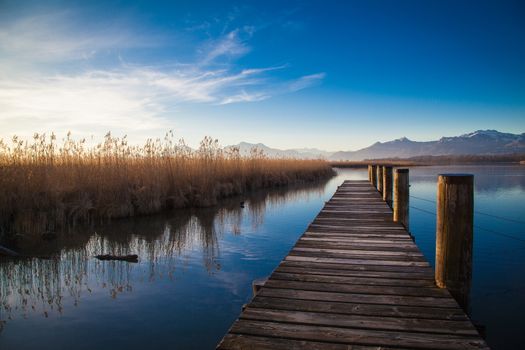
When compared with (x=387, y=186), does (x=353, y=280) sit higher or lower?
lower

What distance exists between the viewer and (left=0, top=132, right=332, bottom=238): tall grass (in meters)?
6.66

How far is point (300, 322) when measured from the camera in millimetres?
2098

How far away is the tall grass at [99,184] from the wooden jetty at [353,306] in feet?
18.4

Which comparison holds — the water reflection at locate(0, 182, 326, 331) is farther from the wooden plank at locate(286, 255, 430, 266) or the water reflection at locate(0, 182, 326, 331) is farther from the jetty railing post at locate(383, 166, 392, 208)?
the jetty railing post at locate(383, 166, 392, 208)

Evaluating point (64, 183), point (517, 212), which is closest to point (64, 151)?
point (64, 183)

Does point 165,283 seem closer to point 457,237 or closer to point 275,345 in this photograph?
point 275,345

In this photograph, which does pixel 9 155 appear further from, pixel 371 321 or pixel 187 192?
pixel 371 321

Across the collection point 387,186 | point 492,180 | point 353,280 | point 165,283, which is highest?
point 387,186

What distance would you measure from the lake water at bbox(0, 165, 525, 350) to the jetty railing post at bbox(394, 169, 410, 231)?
815 mm

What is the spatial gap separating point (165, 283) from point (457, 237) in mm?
3402

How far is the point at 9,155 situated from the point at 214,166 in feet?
21.3

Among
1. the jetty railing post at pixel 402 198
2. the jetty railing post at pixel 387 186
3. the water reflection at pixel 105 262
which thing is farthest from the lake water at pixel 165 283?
the jetty railing post at pixel 387 186

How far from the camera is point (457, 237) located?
2.56 meters

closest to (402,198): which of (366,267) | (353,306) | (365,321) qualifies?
(366,267)
